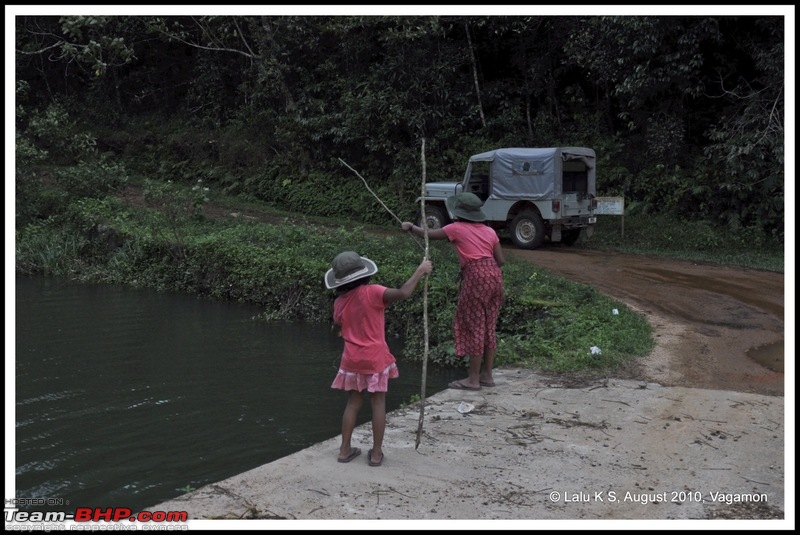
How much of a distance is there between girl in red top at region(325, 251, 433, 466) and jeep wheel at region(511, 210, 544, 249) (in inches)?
445

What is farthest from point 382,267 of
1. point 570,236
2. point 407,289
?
point 407,289

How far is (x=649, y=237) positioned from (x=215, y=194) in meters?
12.9

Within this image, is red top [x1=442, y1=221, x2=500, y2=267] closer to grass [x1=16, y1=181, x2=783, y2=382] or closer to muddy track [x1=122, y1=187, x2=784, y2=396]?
grass [x1=16, y1=181, x2=783, y2=382]

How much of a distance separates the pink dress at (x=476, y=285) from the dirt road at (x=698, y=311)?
1.76 metres

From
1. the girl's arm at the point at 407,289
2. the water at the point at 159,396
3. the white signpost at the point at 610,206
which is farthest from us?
the white signpost at the point at 610,206

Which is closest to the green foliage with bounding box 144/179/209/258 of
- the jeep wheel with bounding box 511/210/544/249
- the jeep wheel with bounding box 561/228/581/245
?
the jeep wheel with bounding box 511/210/544/249

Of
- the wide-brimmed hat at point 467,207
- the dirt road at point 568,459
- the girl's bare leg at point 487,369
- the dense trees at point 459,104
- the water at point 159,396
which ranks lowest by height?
the water at point 159,396

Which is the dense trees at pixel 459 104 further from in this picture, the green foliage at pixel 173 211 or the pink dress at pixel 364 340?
the pink dress at pixel 364 340

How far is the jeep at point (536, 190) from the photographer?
16250 mm

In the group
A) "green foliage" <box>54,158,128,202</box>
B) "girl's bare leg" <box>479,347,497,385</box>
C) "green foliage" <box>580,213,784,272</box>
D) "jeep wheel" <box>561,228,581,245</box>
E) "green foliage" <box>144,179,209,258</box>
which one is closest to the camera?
"girl's bare leg" <box>479,347,497,385</box>

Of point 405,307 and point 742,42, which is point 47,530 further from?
point 742,42

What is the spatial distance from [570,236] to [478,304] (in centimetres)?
1036

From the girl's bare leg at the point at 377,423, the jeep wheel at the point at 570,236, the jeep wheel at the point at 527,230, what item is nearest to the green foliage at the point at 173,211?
the jeep wheel at the point at 527,230

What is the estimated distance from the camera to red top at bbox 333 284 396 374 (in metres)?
5.55
